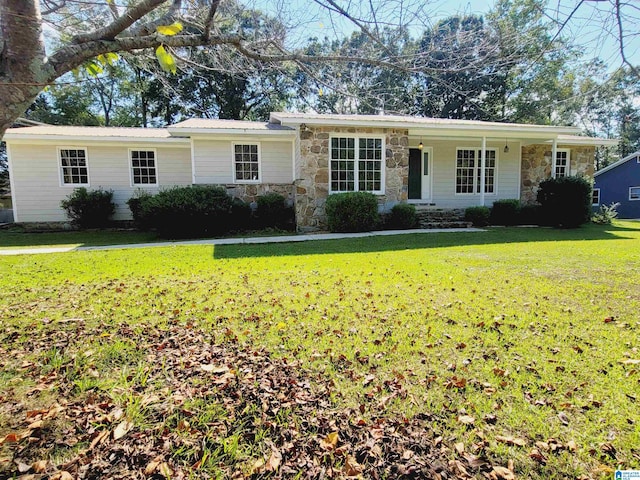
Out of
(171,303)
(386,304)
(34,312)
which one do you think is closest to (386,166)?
(386,304)

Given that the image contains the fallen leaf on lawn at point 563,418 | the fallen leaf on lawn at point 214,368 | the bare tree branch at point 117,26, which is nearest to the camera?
the fallen leaf on lawn at point 563,418

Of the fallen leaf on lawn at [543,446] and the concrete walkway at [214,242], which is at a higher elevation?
the concrete walkway at [214,242]

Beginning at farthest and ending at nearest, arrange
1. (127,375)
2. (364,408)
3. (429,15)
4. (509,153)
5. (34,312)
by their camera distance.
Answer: (509,153) < (34,312) < (429,15) < (127,375) < (364,408)

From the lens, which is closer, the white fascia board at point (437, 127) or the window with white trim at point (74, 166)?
the white fascia board at point (437, 127)

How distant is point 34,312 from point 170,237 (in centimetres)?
732

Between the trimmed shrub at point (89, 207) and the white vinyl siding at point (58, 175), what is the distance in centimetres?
37

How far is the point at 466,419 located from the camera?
87.5 inches

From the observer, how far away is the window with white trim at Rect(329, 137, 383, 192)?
1166 centimetres

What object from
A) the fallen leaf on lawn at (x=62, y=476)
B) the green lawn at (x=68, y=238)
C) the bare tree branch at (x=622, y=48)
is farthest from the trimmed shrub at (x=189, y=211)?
the bare tree branch at (x=622, y=48)

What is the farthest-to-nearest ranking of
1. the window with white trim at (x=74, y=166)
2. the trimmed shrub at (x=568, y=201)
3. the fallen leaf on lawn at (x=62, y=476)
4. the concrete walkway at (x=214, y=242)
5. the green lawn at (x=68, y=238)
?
the window with white trim at (x=74, y=166) → the trimmed shrub at (x=568, y=201) → the green lawn at (x=68, y=238) → the concrete walkway at (x=214, y=242) → the fallen leaf on lawn at (x=62, y=476)

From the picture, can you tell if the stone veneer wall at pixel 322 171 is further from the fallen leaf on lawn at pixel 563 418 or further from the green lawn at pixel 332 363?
the fallen leaf on lawn at pixel 563 418

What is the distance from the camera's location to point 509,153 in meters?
14.5

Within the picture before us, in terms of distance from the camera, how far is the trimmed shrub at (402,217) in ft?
38.3

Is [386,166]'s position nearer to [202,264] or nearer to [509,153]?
[509,153]
